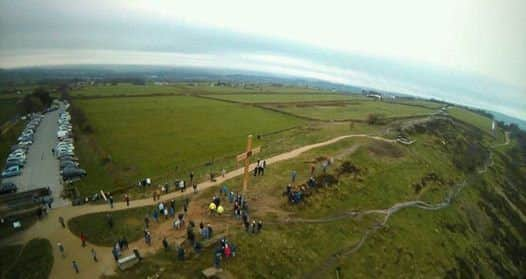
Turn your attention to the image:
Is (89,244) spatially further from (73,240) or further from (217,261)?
(217,261)

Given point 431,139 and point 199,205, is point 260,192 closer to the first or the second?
point 199,205

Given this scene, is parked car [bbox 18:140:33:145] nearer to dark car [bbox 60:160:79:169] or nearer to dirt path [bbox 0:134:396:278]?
dark car [bbox 60:160:79:169]

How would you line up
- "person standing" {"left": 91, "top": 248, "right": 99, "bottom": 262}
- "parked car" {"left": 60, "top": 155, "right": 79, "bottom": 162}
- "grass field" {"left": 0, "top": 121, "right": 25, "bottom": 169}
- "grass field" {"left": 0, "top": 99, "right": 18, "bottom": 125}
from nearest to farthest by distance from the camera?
1. "person standing" {"left": 91, "top": 248, "right": 99, "bottom": 262}
2. "parked car" {"left": 60, "top": 155, "right": 79, "bottom": 162}
3. "grass field" {"left": 0, "top": 121, "right": 25, "bottom": 169}
4. "grass field" {"left": 0, "top": 99, "right": 18, "bottom": 125}

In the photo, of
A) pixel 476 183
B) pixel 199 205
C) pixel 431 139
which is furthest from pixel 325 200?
pixel 431 139

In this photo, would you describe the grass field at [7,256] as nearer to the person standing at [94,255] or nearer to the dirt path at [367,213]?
the person standing at [94,255]

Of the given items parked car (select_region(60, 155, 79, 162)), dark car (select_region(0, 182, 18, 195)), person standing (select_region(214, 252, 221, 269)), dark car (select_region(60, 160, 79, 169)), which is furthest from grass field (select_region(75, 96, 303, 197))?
person standing (select_region(214, 252, 221, 269))

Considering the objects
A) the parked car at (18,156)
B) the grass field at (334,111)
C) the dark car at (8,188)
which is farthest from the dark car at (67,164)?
the grass field at (334,111)
